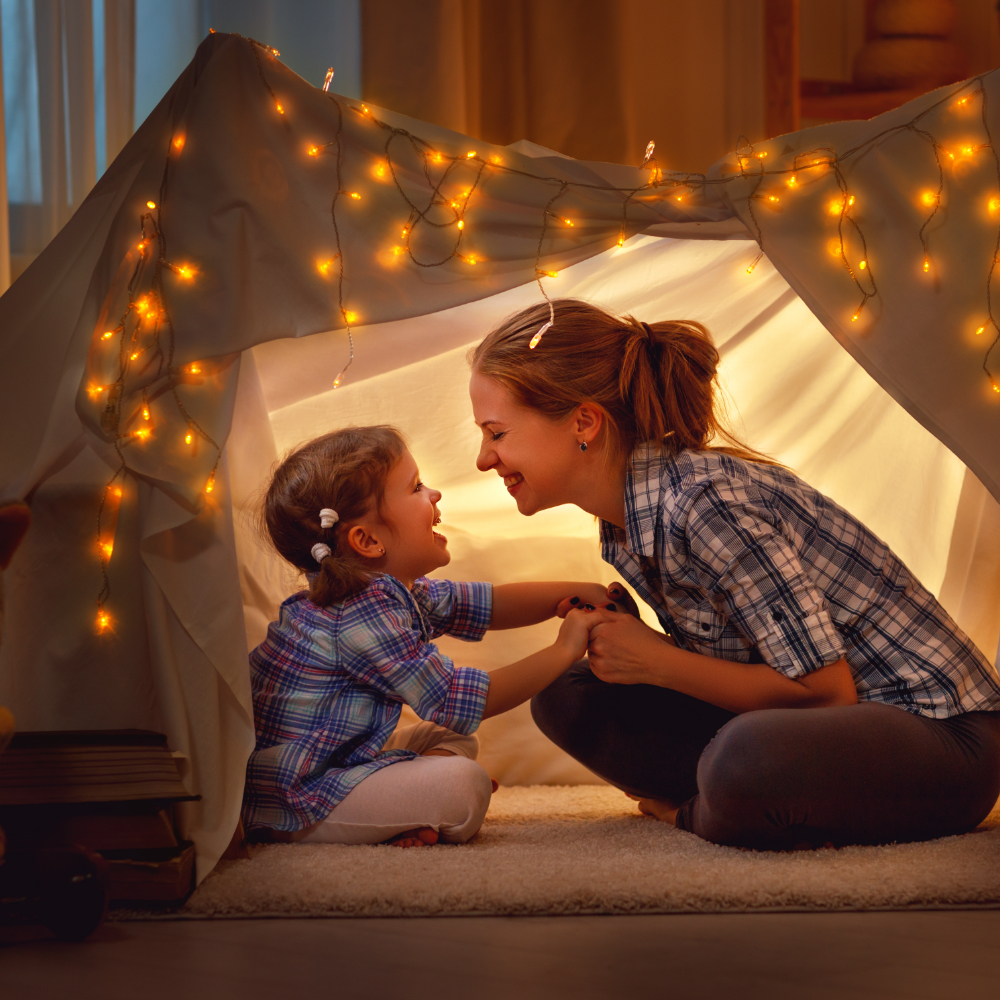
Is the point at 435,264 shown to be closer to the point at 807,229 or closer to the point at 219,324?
the point at 219,324

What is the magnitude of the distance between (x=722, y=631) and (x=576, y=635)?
17cm

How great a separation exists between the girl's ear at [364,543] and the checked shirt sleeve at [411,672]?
0.12 metres

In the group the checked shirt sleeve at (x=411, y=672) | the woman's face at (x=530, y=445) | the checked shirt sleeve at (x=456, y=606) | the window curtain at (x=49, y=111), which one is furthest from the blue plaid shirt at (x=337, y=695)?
the window curtain at (x=49, y=111)

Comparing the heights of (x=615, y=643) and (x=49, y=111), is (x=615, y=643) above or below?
below

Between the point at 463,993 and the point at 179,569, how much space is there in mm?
529

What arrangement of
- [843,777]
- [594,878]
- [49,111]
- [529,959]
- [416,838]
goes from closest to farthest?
[529,959], [594,878], [843,777], [416,838], [49,111]

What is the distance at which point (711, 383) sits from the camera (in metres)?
1.43

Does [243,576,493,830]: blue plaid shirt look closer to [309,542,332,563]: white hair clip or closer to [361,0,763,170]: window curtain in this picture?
[309,542,332,563]: white hair clip

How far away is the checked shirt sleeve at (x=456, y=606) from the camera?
1511mm

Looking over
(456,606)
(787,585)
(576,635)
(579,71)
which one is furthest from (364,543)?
(579,71)

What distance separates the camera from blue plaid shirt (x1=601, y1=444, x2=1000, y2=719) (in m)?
1.20

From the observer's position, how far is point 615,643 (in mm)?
1310

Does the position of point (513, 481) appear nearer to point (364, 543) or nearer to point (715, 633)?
point (364, 543)

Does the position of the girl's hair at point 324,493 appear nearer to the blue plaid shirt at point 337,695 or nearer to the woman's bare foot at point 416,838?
the blue plaid shirt at point 337,695
